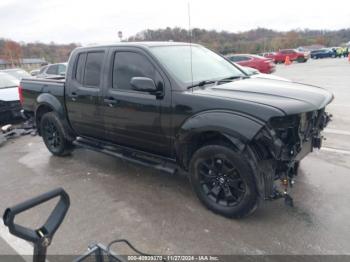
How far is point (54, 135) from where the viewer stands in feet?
18.8

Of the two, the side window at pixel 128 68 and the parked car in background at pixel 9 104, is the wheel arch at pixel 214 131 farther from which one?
the parked car in background at pixel 9 104

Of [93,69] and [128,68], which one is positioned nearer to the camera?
[128,68]

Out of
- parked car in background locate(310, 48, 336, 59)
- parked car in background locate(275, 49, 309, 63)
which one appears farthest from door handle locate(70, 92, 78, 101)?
parked car in background locate(310, 48, 336, 59)

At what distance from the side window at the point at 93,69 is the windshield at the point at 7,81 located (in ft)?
20.1

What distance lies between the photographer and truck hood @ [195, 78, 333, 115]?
9.80 feet

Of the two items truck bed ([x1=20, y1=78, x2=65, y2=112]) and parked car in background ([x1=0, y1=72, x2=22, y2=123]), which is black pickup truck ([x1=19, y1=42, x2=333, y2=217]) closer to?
truck bed ([x1=20, y1=78, x2=65, y2=112])

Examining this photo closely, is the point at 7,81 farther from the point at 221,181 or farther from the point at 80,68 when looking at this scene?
the point at 221,181

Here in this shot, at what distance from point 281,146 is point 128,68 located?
7.26ft

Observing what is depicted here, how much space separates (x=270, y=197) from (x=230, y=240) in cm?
59

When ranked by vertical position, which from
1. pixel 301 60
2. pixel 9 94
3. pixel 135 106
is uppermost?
pixel 135 106

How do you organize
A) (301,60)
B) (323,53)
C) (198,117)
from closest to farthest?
(198,117) → (301,60) → (323,53)

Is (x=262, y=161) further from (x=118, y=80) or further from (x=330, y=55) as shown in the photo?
(x=330, y=55)

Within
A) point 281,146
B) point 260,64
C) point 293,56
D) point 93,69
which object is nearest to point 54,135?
point 93,69

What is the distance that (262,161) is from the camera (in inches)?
124
